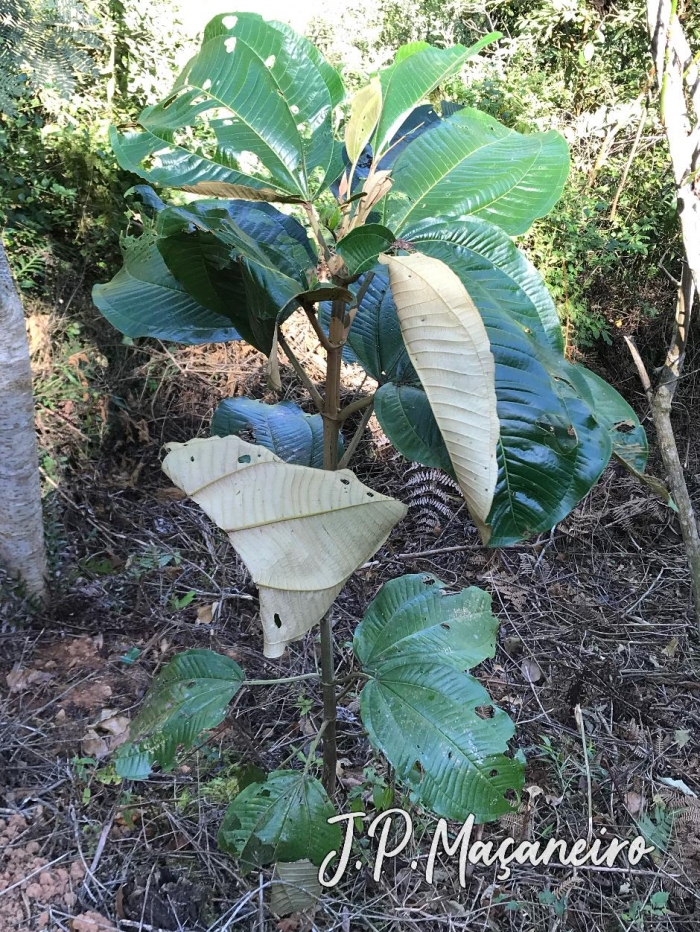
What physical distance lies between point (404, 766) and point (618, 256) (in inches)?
94.9

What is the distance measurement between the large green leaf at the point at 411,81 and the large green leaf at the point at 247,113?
0.05 m

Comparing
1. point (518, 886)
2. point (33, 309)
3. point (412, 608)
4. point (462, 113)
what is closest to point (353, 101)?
point (462, 113)

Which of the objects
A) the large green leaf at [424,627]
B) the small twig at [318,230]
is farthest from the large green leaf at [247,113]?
the large green leaf at [424,627]

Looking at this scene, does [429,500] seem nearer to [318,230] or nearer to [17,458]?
[17,458]

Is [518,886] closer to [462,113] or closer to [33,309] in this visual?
[462,113]

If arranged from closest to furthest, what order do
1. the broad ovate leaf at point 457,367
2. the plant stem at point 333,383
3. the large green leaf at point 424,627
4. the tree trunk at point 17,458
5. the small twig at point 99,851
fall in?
the broad ovate leaf at point 457,367 → the plant stem at point 333,383 → the large green leaf at point 424,627 → the small twig at point 99,851 → the tree trunk at point 17,458

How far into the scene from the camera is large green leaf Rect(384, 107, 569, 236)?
0.57 m

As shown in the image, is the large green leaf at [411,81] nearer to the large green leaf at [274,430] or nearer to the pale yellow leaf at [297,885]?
the large green leaf at [274,430]

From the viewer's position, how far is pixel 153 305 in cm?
66

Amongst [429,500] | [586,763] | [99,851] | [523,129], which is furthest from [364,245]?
[523,129]

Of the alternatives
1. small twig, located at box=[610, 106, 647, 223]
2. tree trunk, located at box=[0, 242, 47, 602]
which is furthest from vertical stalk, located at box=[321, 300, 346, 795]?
small twig, located at box=[610, 106, 647, 223]

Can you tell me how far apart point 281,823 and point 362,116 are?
32.6 inches

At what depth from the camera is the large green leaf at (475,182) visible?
572 mm

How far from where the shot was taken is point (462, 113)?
0.63 metres
